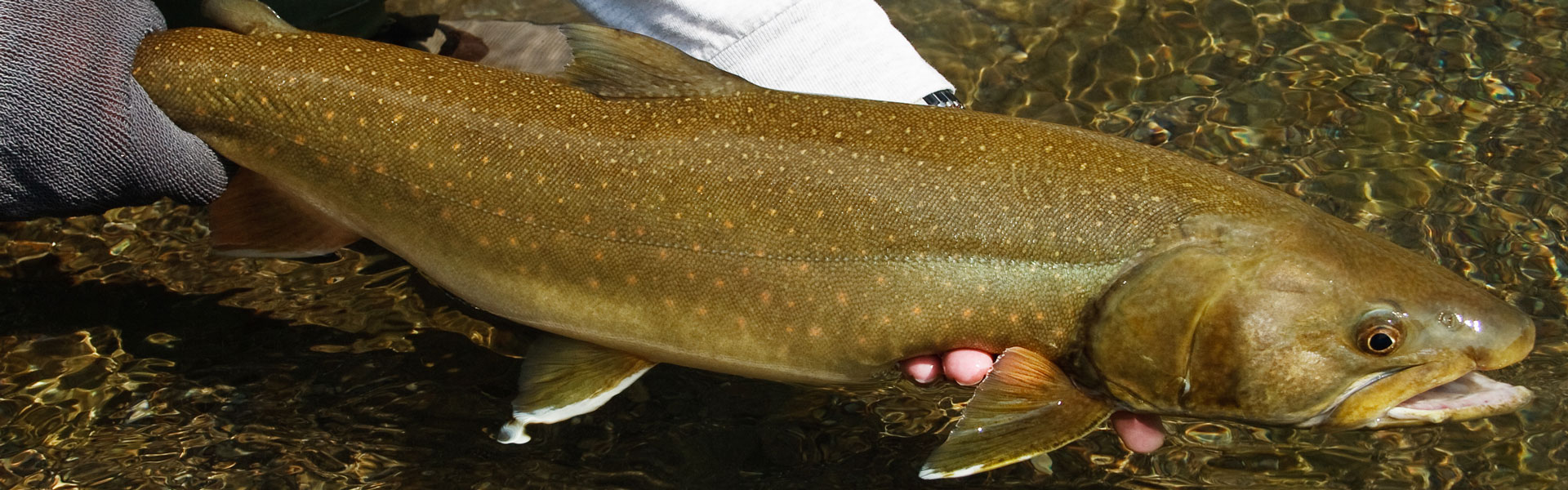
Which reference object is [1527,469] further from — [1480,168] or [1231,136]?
[1231,136]

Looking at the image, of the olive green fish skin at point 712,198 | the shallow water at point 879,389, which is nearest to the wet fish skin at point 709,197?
the olive green fish skin at point 712,198

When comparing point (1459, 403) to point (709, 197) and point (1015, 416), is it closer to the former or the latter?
point (1015, 416)

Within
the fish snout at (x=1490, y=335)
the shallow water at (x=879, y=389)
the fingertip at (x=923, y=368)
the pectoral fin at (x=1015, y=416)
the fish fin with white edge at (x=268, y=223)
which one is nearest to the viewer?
the fish snout at (x=1490, y=335)

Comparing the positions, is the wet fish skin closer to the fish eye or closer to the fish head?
the fish head

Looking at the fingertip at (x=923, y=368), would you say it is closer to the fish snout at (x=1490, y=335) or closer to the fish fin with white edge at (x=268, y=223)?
the fish snout at (x=1490, y=335)

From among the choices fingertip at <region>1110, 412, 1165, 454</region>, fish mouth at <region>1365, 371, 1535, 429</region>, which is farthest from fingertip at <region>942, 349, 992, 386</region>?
fish mouth at <region>1365, 371, 1535, 429</region>
